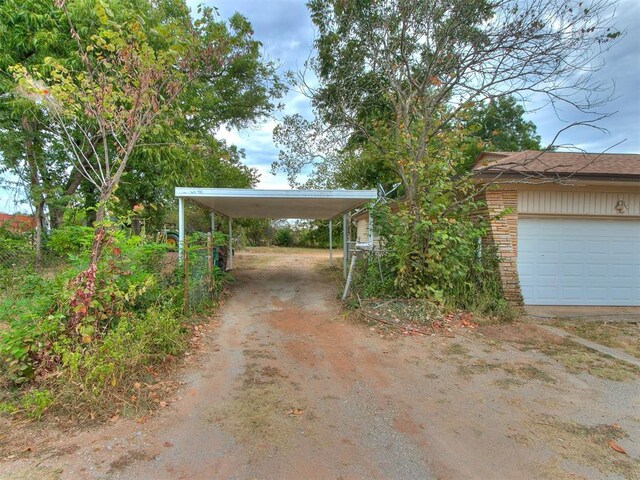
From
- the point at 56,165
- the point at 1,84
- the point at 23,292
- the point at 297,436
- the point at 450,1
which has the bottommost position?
the point at 297,436

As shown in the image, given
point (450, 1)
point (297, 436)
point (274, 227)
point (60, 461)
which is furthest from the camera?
point (274, 227)

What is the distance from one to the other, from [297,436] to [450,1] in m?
8.42

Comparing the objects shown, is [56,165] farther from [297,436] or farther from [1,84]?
[297,436]

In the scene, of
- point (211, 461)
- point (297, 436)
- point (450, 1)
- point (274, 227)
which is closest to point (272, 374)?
point (297, 436)

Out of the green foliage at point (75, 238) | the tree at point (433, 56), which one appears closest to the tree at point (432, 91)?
the tree at point (433, 56)

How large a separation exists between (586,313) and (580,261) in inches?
44.6

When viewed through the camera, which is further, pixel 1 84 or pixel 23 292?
pixel 1 84

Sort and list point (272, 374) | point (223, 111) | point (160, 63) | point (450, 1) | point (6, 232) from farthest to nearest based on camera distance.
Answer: point (223, 111) < point (6, 232) < point (450, 1) < point (160, 63) < point (272, 374)

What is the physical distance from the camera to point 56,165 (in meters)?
9.38

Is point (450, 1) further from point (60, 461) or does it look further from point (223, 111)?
point (223, 111)

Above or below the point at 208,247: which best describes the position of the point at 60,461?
below

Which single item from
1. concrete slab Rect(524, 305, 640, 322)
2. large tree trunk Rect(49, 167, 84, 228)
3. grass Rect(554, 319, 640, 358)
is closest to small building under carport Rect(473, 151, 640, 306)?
concrete slab Rect(524, 305, 640, 322)

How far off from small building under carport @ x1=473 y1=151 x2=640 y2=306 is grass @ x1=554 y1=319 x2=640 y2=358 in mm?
1077

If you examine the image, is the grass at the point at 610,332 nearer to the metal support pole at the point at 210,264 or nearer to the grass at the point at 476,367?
the grass at the point at 476,367
